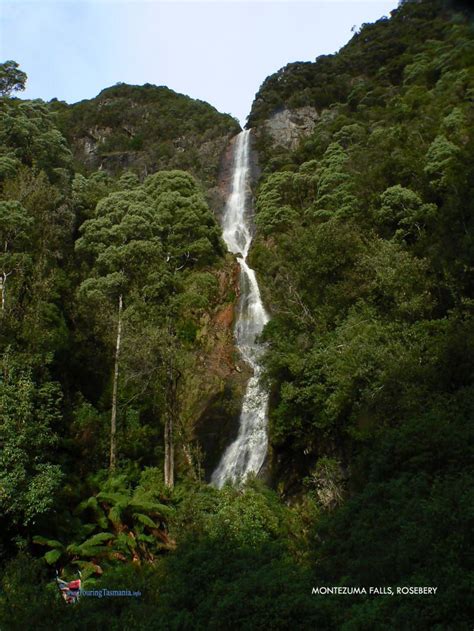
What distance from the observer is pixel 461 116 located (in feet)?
85.0

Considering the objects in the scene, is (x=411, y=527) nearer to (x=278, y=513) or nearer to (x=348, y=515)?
(x=348, y=515)

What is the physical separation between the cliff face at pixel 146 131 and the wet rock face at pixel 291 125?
539 cm

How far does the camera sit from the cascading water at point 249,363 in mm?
19469

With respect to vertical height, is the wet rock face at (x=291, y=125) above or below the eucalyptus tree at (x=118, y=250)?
above

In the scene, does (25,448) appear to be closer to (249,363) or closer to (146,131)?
(249,363)

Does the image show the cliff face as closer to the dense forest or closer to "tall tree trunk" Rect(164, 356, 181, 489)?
the dense forest

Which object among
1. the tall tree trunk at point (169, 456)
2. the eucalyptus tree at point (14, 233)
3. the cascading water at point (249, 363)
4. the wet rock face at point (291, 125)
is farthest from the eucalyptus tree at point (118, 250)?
the wet rock face at point (291, 125)

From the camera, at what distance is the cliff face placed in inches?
2089

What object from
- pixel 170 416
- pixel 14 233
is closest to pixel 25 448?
pixel 170 416

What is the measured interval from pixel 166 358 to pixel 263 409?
5.80m

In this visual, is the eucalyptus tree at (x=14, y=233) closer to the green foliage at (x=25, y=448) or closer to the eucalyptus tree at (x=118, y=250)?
the eucalyptus tree at (x=118, y=250)

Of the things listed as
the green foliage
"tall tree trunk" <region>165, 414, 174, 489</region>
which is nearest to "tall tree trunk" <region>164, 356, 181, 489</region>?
"tall tree trunk" <region>165, 414, 174, 489</region>

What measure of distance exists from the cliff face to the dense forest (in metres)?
19.0

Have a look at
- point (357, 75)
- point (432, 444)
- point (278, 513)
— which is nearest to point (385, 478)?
point (432, 444)
